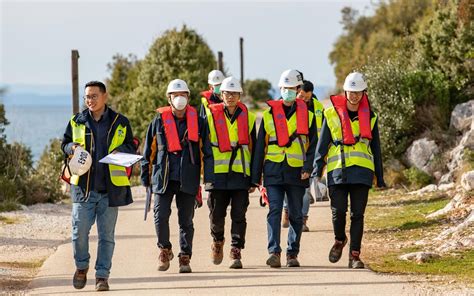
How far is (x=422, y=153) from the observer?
23.3m

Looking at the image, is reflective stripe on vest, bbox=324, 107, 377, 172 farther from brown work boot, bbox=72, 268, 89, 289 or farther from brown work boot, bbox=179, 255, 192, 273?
brown work boot, bbox=72, 268, 89, 289

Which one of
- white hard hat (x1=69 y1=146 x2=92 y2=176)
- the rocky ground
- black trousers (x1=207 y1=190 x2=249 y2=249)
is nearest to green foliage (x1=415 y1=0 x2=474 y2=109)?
the rocky ground

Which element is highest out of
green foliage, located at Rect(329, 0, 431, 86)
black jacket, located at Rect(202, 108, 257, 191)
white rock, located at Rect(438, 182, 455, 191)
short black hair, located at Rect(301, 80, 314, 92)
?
green foliage, located at Rect(329, 0, 431, 86)

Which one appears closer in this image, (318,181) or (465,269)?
(465,269)

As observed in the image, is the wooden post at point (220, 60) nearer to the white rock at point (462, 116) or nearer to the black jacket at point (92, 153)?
the white rock at point (462, 116)

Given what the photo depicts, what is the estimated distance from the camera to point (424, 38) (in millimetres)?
26375

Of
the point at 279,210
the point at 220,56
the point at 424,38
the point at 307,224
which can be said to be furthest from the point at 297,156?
the point at 220,56

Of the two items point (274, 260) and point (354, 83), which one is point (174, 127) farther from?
point (354, 83)

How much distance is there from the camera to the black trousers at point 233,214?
13.4 m

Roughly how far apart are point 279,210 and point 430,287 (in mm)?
2330

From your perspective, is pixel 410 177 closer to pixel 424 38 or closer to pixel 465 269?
pixel 424 38

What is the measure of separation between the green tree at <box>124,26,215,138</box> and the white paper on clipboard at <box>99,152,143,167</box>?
21450mm

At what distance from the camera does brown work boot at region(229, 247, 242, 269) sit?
1321 centimetres

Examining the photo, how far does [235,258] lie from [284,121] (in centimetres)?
165
